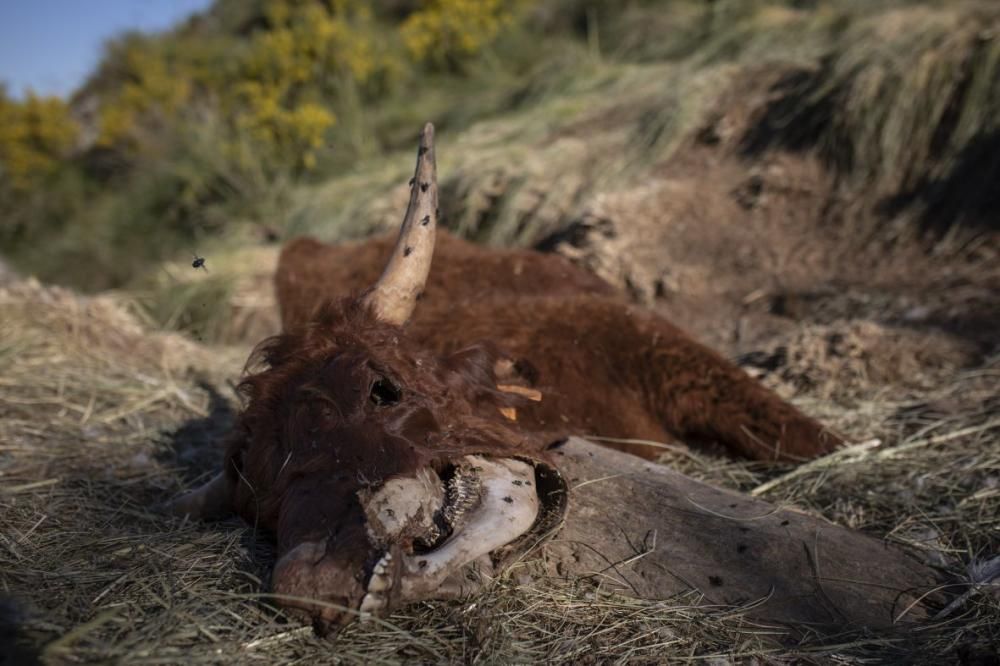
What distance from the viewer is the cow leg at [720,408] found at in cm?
268

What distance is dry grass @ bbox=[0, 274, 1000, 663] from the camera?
1518mm

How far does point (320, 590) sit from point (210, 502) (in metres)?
0.87

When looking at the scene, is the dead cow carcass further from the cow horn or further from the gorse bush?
the gorse bush

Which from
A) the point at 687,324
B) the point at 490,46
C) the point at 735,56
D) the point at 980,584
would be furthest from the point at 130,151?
the point at 980,584

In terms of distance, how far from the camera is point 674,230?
17.9 ft

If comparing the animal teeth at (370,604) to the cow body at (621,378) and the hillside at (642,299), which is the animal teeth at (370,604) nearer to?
the hillside at (642,299)

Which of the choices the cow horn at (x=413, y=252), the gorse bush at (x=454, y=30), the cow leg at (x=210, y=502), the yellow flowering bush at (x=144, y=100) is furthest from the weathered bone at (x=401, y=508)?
the yellow flowering bush at (x=144, y=100)

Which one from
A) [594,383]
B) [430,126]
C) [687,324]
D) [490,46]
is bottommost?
[687,324]

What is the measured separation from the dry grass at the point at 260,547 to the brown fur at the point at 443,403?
0.46ft

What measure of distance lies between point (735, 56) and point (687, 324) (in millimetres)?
3694

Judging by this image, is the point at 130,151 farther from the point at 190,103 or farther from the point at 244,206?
the point at 244,206

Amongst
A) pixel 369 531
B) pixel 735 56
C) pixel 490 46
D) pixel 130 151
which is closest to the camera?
pixel 369 531

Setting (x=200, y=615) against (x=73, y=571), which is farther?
(x=73, y=571)

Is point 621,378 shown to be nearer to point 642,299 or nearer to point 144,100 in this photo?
point 642,299
